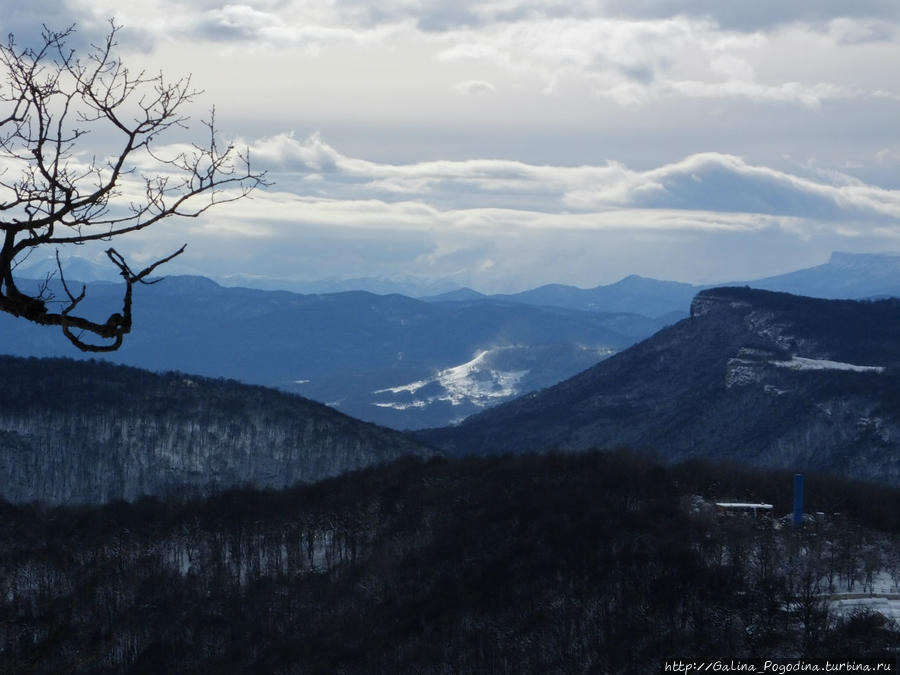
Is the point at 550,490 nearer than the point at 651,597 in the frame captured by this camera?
No

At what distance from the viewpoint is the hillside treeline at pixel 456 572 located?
311 ft

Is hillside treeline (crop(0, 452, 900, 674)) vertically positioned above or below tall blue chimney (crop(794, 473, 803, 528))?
below

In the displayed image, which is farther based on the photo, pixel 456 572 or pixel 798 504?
pixel 456 572

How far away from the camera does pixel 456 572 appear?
12269cm

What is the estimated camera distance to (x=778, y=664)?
73750 millimetres

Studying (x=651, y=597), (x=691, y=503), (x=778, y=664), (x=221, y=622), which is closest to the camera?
Result: (x=778, y=664)

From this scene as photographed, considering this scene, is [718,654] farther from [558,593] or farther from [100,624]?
[100,624]

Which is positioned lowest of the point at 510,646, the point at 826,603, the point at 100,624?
the point at 100,624

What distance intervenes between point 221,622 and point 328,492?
35.3 meters

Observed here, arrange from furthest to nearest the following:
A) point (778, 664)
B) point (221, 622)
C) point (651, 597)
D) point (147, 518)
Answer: point (147, 518)
point (221, 622)
point (651, 597)
point (778, 664)

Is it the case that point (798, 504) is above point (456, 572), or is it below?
above

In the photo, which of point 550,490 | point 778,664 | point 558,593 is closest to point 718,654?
point 778,664

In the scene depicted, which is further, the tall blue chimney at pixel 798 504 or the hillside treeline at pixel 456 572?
the tall blue chimney at pixel 798 504

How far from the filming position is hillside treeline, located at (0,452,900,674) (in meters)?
94.8
